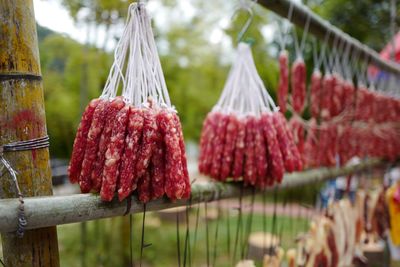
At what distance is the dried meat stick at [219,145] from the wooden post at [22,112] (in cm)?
64

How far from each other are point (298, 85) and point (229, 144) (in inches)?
27.5

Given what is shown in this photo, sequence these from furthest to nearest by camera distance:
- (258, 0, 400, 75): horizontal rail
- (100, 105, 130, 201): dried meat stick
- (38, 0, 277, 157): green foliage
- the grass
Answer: the grass < (38, 0, 277, 157): green foliage < (258, 0, 400, 75): horizontal rail < (100, 105, 130, 201): dried meat stick

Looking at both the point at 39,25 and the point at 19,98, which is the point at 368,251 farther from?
the point at 19,98

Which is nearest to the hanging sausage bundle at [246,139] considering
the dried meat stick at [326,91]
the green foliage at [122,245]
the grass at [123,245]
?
the dried meat stick at [326,91]

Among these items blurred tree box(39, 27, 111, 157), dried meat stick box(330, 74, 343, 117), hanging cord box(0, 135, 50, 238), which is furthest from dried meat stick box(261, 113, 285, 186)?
blurred tree box(39, 27, 111, 157)

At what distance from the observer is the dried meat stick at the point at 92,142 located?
972 mm

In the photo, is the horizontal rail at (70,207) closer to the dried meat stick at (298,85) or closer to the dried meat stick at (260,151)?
the dried meat stick at (260,151)

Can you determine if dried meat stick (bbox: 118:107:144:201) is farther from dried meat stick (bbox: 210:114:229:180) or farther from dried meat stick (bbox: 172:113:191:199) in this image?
dried meat stick (bbox: 210:114:229:180)

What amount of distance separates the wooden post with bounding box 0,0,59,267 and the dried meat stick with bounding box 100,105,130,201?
0.15 m

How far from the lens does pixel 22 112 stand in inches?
35.9

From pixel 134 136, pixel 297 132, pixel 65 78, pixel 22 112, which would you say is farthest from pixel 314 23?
pixel 65 78

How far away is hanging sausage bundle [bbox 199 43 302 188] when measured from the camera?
1.41 metres

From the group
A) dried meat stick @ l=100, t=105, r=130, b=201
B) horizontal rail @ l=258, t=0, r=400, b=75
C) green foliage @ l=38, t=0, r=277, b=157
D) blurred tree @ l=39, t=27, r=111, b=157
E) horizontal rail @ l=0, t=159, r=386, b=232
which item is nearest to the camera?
A: horizontal rail @ l=0, t=159, r=386, b=232

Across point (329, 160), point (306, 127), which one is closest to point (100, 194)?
point (306, 127)
